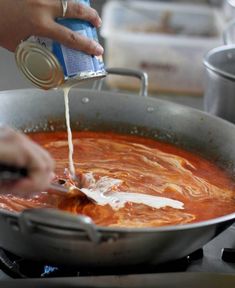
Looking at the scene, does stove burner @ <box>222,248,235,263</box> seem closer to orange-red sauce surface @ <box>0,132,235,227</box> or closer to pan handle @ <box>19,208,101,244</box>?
orange-red sauce surface @ <box>0,132,235,227</box>

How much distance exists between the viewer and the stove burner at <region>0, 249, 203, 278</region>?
43.7 inches

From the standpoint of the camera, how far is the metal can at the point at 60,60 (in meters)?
1.18

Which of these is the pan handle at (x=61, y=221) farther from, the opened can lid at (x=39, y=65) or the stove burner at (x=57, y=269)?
the opened can lid at (x=39, y=65)

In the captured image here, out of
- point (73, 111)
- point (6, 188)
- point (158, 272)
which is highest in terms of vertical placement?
point (6, 188)

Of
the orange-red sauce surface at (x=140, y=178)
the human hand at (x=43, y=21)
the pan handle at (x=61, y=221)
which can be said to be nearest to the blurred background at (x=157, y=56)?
the orange-red sauce surface at (x=140, y=178)

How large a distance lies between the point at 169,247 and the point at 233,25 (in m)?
1.15

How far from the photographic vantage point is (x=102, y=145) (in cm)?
159

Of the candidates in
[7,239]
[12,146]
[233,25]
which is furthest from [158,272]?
[233,25]

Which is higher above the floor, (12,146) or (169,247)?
(12,146)

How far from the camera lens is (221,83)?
1.56 meters

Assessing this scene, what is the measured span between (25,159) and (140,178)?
0.61 meters

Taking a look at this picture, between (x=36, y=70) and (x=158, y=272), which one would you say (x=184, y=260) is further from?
(x=36, y=70)

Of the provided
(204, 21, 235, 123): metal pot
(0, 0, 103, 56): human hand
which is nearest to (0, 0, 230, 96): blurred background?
(204, 21, 235, 123): metal pot

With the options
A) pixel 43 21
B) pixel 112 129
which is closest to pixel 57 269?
pixel 43 21
